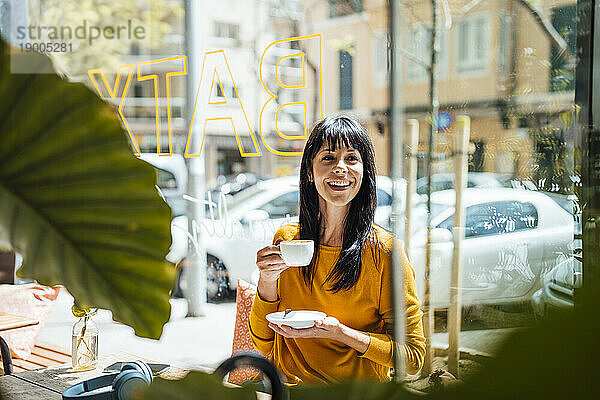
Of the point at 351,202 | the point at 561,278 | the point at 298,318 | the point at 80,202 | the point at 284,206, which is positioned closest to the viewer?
the point at 80,202

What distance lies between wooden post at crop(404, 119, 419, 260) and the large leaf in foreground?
2.22 m

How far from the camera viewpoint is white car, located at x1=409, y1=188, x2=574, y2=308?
2.13 metres

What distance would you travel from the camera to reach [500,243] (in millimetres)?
2217

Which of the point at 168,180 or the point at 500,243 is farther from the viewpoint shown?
the point at 168,180

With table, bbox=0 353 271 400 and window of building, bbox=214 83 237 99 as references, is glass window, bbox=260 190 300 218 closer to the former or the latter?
window of building, bbox=214 83 237 99

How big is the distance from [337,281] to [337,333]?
0.60ft

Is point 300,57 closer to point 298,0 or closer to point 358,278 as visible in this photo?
point 298,0

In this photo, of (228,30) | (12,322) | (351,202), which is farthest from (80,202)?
(228,30)

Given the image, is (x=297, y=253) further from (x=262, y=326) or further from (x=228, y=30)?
(x=228, y=30)

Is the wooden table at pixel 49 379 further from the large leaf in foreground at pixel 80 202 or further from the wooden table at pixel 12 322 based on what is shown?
the large leaf in foreground at pixel 80 202

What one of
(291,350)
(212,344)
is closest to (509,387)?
(291,350)

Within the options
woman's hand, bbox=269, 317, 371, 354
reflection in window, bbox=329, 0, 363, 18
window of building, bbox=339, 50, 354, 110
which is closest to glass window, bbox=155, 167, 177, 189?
window of building, bbox=339, 50, 354, 110

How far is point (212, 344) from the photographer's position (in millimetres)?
2861

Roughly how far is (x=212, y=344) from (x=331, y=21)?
1323 mm
